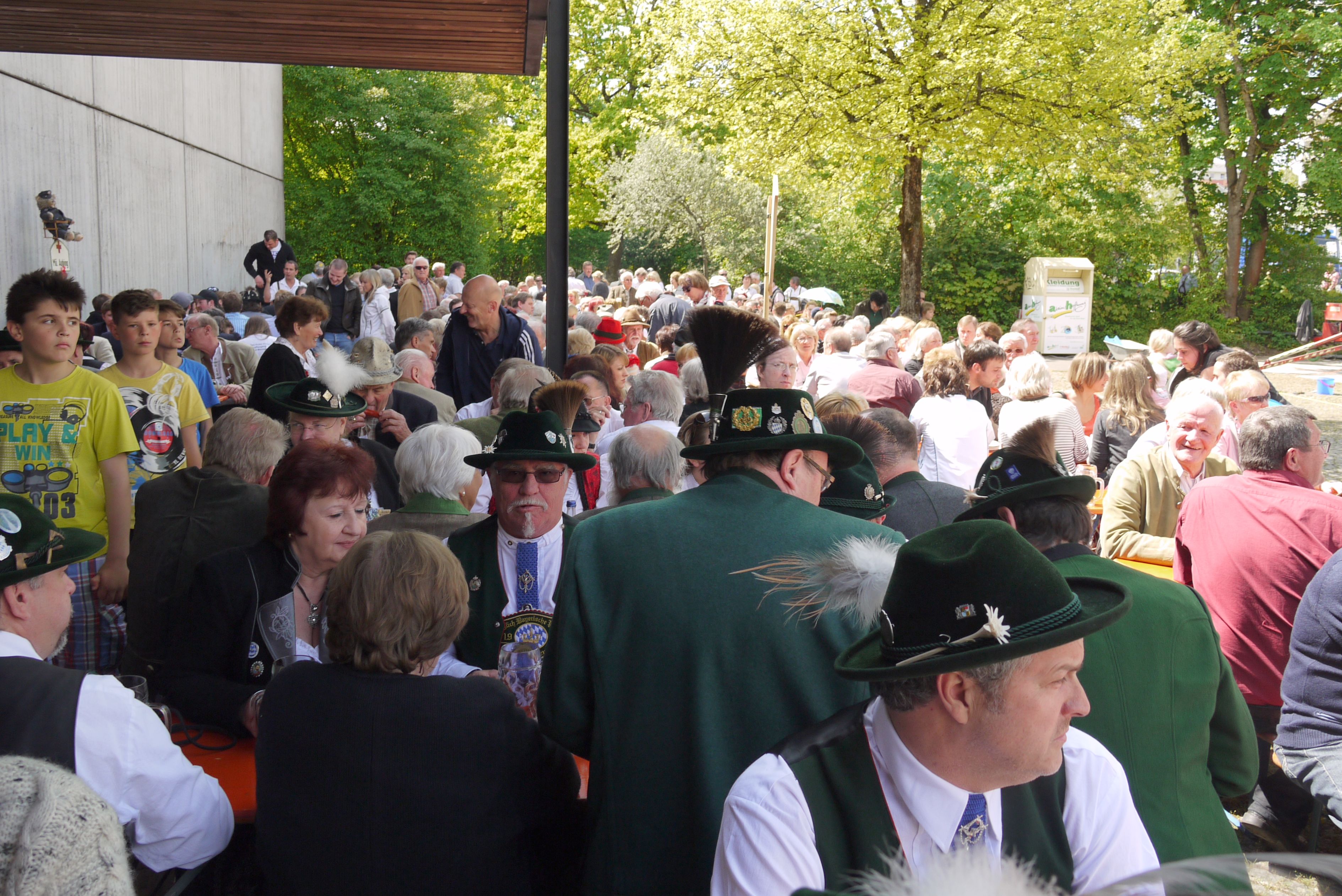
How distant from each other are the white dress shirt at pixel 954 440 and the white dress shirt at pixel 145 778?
5076 mm

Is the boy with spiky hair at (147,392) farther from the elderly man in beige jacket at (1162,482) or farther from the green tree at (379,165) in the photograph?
the green tree at (379,165)

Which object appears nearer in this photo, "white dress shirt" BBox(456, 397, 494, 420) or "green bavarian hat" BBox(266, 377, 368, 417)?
"green bavarian hat" BBox(266, 377, 368, 417)

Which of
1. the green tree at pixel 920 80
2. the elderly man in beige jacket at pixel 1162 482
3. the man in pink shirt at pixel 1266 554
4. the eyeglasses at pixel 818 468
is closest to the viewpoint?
the eyeglasses at pixel 818 468

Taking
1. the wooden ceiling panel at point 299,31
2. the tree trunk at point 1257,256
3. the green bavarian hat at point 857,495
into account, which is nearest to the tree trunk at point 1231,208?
the tree trunk at point 1257,256

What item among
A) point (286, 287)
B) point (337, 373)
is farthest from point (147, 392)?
point (286, 287)

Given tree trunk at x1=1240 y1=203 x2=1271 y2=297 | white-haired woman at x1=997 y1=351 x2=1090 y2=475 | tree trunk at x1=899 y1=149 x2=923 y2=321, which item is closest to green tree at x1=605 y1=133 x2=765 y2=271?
tree trunk at x1=1240 y1=203 x2=1271 y2=297

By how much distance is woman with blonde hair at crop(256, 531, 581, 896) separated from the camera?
2305mm

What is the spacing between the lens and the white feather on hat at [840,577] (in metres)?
1.88

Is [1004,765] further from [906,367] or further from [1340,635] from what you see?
[906,367]

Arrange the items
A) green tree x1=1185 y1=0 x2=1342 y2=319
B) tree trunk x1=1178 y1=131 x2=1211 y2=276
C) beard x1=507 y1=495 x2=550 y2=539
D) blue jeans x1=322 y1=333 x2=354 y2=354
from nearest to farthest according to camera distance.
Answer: beard x1=507 y1=495 x2=550 y2=539 < blue jeans x1=322 y1=333 x2=354 y2=354 < green tree x1=1185 y1=0 x2=1342 y2=319 < tree trunk x1=1178 y1=131 x2=1211 y2=276

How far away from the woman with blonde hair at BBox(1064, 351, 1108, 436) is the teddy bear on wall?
35.5 feet

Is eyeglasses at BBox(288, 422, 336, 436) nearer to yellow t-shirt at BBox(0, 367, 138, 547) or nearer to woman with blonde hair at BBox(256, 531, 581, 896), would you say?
yellow t-shirt at BBox(0, 367, 138, 547)

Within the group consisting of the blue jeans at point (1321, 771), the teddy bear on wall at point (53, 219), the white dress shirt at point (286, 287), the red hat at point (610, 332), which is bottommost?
the blue jeans at point (1321, 771)

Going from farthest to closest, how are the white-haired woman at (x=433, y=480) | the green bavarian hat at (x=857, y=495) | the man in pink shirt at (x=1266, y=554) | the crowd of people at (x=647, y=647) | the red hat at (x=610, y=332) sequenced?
the red hat at (x=610, y=332), the man in pink shirt at (x=1266, y=554), the white-haired woman at (x=433, y=480), the green bavarian hat at (x=857, y=495), the crowd of people at (x=647, y=647)
